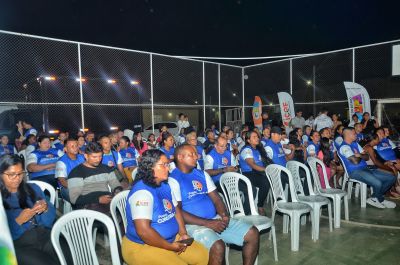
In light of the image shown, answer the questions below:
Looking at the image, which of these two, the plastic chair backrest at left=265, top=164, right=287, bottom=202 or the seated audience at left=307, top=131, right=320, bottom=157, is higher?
the seated audience at left=307, top=131, right=320, bottom=157

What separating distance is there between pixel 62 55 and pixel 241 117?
7.07 meters

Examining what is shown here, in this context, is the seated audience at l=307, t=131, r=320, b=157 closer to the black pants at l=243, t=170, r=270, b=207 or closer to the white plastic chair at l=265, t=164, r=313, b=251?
the black pants at l=243, t=170, r=270, b=207

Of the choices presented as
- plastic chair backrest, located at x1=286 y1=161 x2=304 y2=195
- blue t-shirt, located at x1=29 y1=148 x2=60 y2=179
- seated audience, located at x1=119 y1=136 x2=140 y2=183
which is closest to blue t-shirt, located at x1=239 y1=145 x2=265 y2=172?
plastic chair backrest, located at x1=286 y1=161 x2=304 y2=195

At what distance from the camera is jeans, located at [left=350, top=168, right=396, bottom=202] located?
16.6 feet

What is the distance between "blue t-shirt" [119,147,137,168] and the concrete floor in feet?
7.29

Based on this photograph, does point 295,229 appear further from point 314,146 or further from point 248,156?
point 314,146

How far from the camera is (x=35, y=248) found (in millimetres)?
2453

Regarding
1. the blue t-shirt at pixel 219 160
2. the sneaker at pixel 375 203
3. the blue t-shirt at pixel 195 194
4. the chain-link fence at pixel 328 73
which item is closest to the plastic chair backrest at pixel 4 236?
the blue t-shirt at pixel 195 194

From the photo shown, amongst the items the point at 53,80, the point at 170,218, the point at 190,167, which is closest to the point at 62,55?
the point at 53,80

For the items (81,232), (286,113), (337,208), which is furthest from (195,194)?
(286,113)

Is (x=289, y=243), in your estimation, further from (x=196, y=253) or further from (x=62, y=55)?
(x=62, y=55)

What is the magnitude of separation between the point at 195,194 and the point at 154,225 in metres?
0.77

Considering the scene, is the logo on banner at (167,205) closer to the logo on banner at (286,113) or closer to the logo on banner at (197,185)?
the logo on banner at (197,185)

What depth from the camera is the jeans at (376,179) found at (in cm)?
507
